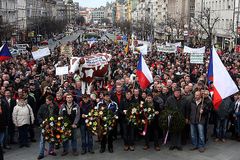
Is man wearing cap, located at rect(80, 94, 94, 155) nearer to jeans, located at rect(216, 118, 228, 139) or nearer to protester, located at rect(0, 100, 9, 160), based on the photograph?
protester, located at rect(0, 100, 9, 160)

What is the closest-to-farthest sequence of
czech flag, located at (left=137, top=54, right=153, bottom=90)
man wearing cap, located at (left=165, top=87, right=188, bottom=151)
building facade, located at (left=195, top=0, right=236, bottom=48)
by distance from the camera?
man wearing cap, located at (left=165, top=87, right=188, bottom=151), czech flag, located at (left=137, top=54, right=153, bottom=90), building facade, located at (left=195, top=0, right=236, bottom=48)

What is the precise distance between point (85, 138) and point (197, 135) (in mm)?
3255

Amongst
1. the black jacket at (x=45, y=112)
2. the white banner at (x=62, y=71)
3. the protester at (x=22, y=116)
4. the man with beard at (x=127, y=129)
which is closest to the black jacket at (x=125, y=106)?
the man with beard at (x=127, y=129)

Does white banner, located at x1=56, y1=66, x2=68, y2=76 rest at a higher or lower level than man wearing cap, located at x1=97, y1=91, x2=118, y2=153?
higher

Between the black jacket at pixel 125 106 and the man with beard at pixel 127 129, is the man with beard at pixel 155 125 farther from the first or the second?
the black jacket at pixel 125 106

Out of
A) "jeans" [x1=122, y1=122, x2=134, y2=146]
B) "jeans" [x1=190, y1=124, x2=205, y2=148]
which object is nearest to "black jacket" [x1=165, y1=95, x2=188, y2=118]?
"jeans" [x1=190, y1=124, x2=205, y2=148]

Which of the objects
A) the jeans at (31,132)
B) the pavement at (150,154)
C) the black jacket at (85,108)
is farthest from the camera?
the jeans at (31,132)

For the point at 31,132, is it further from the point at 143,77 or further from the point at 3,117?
the point at 143,77

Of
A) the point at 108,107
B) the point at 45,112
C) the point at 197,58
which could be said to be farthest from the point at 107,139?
the point at 197,58

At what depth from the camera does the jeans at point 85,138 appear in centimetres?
1120

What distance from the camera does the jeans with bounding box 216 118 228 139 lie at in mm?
12234

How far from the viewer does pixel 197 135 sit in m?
11.6

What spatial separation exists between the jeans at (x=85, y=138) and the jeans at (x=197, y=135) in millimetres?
2940

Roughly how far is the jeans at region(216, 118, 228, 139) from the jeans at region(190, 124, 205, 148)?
103 cm
